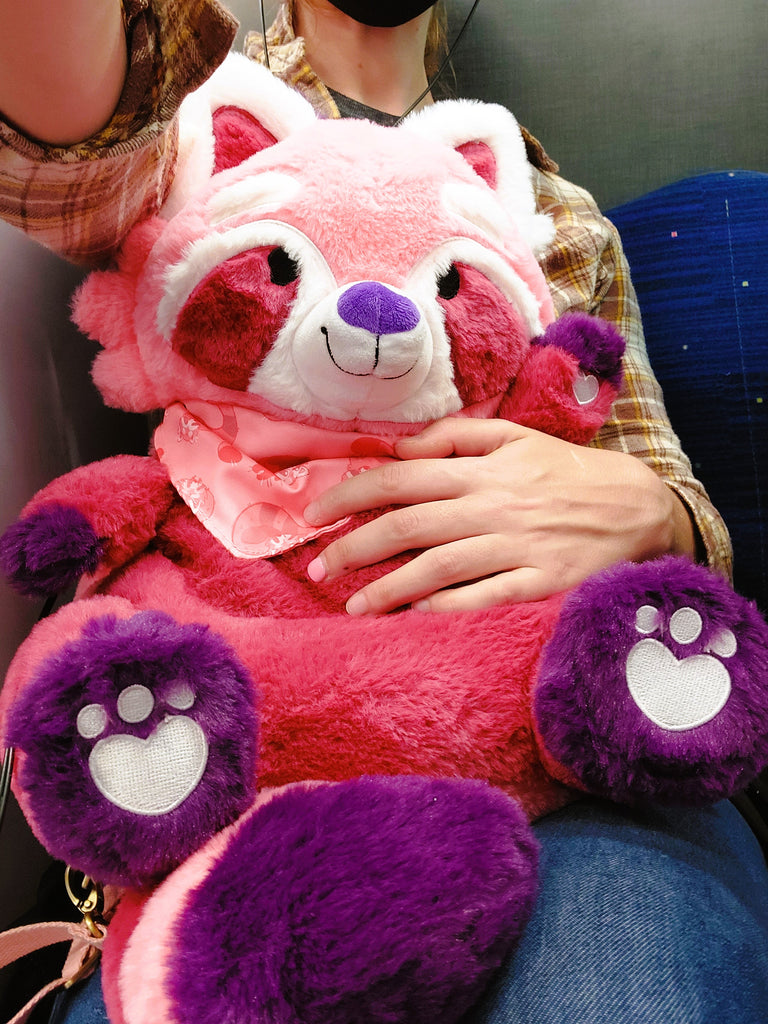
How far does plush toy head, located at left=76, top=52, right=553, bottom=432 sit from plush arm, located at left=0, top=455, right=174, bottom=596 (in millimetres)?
65

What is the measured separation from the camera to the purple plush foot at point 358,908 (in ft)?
1.09

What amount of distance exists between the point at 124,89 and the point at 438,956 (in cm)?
49

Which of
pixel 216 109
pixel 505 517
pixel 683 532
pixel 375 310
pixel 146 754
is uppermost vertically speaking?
pixel 216 109

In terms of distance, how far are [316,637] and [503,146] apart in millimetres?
408

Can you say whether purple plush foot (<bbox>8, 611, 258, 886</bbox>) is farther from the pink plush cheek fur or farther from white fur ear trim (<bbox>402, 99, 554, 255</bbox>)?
white fur ear trim (<bbox>402, 99, 554, 255</bbox>)

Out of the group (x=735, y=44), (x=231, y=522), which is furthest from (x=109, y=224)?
(x=735, y=44)

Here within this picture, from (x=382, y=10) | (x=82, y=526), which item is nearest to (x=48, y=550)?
(x=82, y=526)

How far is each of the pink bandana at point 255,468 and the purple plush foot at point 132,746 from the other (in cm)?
13

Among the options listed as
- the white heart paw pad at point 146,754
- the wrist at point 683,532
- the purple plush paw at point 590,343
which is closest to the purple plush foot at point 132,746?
the white heart paw pad at point 146,754

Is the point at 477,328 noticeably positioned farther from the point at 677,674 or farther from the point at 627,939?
the point at 627,939

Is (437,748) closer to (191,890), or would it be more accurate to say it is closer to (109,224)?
(191,890)

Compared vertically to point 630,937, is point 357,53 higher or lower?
higher

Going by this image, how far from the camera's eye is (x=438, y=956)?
0.35 m

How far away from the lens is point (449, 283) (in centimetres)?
50
